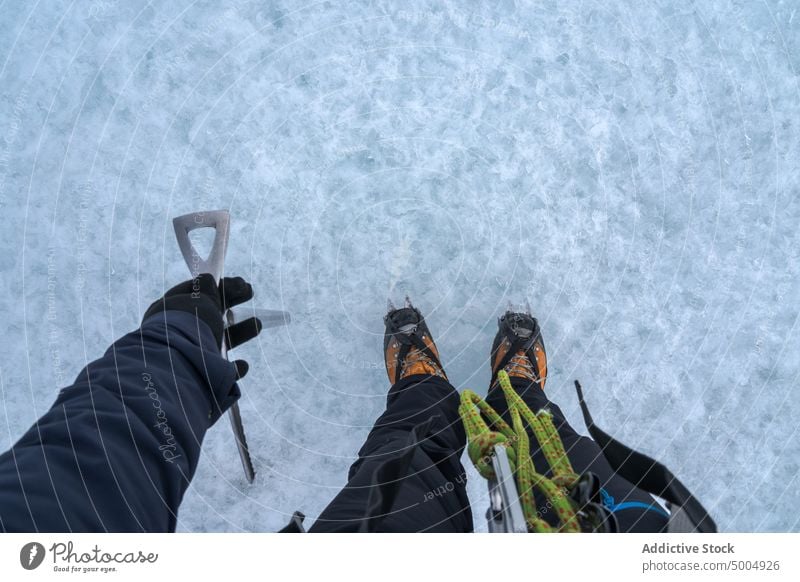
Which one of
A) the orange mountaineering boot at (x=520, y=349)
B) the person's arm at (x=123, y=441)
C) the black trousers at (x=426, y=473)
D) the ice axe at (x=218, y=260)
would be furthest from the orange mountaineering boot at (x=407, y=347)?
the person's arm at (x=123, y=441)

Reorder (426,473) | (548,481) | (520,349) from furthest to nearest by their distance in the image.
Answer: (520,349) < (426,473) < (548,481)

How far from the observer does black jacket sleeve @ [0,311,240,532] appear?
0.57 m

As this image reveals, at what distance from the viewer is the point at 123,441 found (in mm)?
637

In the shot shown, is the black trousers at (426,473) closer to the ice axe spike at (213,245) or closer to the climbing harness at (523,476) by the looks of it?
the climbing harness at (523,476)

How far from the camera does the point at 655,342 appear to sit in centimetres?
128

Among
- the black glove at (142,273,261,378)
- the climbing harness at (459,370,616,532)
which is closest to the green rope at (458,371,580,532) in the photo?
the climbing harness at (459,370,616,532)

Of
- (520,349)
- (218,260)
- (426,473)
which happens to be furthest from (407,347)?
(218,260)

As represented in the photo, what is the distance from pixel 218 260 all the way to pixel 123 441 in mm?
456

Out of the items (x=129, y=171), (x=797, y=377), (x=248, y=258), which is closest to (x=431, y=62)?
(x=248, y=258)

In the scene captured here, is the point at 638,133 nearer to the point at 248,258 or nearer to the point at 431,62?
the point at 431,62

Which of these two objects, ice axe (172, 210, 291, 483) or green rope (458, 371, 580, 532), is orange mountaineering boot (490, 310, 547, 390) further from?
ice axe (172, 210, 291, 483)

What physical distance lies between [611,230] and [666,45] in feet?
1.76

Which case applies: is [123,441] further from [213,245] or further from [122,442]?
[213,245]

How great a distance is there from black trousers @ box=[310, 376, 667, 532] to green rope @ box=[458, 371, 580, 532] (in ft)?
0.11
